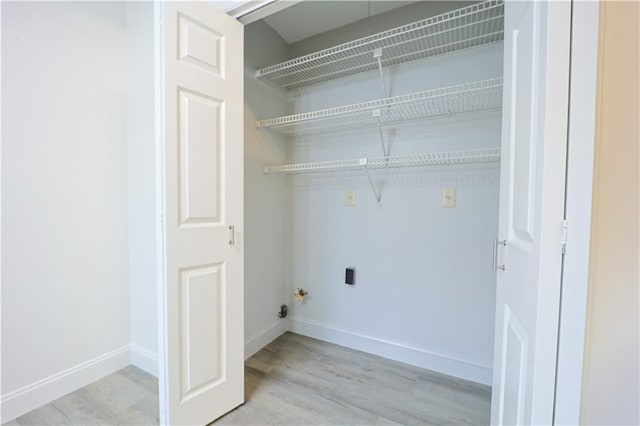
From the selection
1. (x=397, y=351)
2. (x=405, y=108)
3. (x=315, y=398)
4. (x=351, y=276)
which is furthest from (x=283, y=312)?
(x=405, y=108)

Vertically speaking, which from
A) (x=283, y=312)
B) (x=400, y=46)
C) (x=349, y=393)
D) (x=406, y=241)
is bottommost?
(x=349, y=393)

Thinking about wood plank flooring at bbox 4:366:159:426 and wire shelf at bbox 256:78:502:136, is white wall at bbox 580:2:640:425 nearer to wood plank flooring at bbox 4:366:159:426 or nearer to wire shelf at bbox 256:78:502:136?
wire shelf at bbox 256:78:502:136

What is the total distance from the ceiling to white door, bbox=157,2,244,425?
77cm

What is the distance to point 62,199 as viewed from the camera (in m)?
1.60

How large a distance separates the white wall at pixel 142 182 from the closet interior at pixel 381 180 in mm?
614

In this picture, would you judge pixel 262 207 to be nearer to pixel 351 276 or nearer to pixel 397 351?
pixel 351 276

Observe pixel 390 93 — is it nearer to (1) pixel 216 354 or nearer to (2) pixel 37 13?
(1) pixel 216 354

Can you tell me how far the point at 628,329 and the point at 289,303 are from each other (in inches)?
86.1

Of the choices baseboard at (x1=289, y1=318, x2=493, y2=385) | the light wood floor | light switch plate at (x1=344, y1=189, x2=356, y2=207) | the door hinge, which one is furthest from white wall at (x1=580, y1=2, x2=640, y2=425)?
light switch plate at (x1=344, y1=189, x2=356, y2=207)

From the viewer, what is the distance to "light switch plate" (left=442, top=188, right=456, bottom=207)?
71.1 inches

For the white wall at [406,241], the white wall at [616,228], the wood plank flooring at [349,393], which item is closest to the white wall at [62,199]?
the wood plank flooring at [349,393]

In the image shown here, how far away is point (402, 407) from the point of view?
61.1 inches

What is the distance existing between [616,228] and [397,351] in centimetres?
177

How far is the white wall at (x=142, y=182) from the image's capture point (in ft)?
5.88
